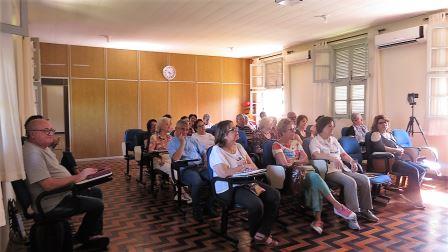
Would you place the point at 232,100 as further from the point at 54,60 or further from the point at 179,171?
the point at 179,171

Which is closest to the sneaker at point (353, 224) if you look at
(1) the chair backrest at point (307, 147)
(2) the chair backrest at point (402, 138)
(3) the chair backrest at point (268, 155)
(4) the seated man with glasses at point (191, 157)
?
(1) the chair backrest at point (307, 147)

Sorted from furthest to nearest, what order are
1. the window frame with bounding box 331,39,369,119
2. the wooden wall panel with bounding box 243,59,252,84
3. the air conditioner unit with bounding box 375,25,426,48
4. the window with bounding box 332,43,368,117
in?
the wooden wall panel with bounding box 243,59,252,84 → the window with bounding box 332,43,368,117 → the window frame with bounding box 331,39,369,119 → the air conditioner unit with bounding box 375,25,426,48

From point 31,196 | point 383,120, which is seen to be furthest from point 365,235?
point 31,196

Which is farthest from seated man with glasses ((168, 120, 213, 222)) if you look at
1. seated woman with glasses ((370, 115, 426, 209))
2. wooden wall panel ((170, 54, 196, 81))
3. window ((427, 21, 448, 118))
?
wooden wall panel ((170, 54, 196, 81))

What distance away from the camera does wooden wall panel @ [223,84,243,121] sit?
11.2 metres

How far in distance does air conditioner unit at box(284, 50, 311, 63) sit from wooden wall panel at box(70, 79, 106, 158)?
16.4 ft

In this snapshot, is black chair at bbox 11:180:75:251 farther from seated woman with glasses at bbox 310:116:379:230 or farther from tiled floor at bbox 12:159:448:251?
seated woman with glasses at bbox 310:116:379:230

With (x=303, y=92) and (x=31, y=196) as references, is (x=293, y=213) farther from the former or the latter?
(x=303, y=92)

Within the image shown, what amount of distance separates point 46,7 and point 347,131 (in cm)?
559

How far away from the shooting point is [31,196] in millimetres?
2877

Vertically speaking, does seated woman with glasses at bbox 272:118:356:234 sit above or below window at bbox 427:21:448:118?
below

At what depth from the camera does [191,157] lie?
470 centimetres

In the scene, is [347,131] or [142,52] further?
[142,52]

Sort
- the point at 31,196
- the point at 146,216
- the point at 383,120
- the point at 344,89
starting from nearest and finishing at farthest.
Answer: the point at 31,196 < the point at 146,216 < the point at 383,120 < the point at 344,89
